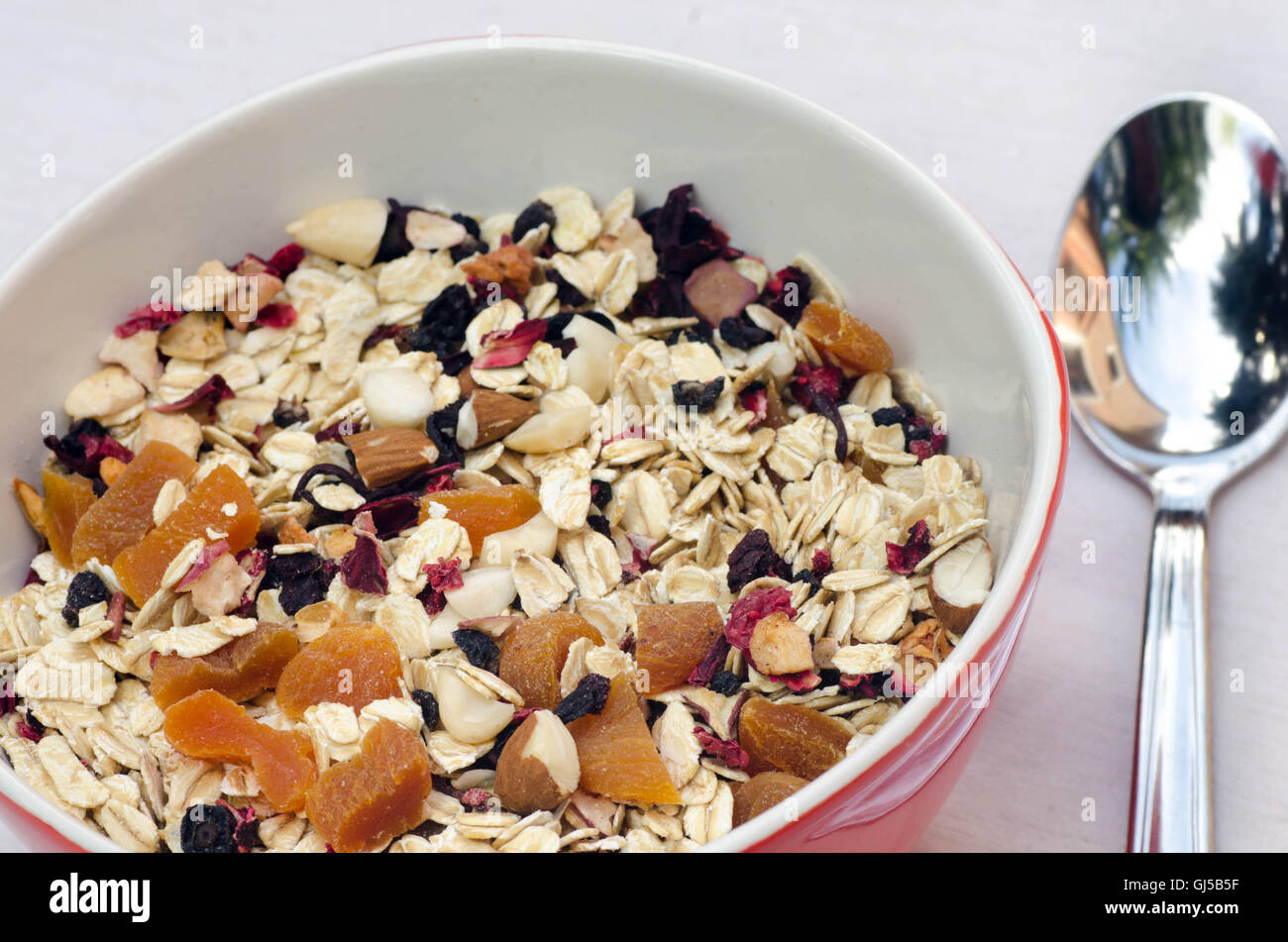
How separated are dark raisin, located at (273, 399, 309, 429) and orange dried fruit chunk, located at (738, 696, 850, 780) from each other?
0.34 m

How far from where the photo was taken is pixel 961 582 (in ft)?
1.92

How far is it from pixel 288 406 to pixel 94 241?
5.7 inches

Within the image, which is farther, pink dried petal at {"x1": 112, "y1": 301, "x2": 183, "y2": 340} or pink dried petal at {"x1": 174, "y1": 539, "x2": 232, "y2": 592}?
pink dried petal at {"x1": 112, "y1": 301, "x2": 183, "y2": 340}

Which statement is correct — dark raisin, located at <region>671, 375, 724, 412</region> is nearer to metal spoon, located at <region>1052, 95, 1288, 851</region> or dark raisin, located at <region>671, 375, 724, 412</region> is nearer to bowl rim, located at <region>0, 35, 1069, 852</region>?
bowl rim, located at <region>0, 35, 1069, 852</region>

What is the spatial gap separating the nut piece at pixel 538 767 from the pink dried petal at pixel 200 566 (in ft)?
0.63

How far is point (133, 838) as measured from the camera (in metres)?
0.54

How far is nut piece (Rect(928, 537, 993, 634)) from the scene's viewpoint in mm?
573

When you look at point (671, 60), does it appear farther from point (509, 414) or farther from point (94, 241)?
point (94, 241)

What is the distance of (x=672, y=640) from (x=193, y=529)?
0.86 feet

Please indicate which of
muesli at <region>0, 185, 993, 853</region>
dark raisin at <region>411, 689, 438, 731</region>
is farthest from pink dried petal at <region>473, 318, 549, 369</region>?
dark raisin at <region>411, 689, 438, 731</region>

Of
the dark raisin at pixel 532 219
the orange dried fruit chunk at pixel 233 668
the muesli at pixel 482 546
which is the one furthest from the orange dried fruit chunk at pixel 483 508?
the dark raisin at pixel 532 219

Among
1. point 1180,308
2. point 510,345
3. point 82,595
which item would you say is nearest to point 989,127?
point 1180,308

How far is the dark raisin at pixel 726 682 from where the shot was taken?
584mm

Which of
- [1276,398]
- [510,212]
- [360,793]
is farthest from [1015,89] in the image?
[360,793]
